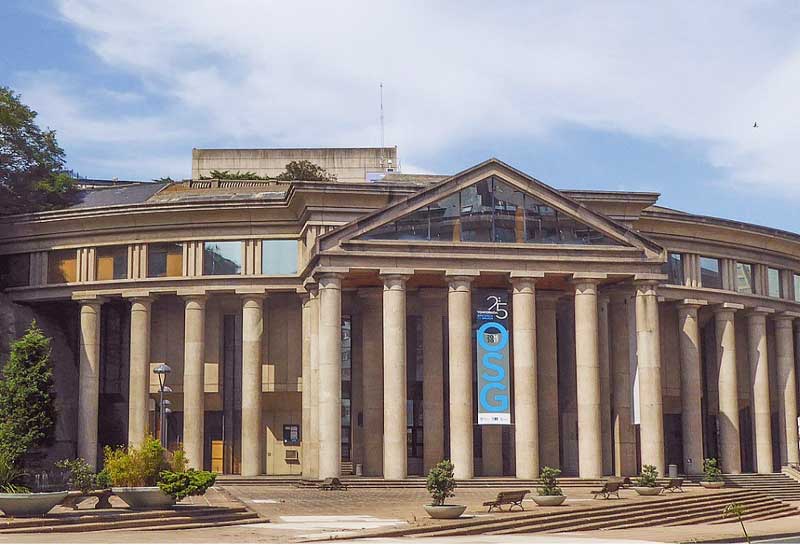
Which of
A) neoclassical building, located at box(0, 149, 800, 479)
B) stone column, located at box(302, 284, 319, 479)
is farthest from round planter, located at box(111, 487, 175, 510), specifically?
stone column, located at box(302, 284, 319, 479)

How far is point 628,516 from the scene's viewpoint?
128 ft

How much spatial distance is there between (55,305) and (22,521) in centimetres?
3538

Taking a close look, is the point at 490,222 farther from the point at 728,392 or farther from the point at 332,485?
the point at 728,392

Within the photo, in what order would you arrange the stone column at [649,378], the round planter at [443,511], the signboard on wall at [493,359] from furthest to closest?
the stone column at [649,378]
the signboard on wall at [493,359]
the round planter at [443,511]

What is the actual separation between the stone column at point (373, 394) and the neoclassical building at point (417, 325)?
10 cm

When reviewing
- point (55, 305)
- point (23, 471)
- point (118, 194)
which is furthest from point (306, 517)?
point (118, 194)

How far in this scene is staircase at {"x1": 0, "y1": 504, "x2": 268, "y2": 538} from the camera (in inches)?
1241

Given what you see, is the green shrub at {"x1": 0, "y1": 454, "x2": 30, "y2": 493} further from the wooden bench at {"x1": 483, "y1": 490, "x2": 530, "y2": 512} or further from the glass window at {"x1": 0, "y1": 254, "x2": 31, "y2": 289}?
the glass window at {"x1": 0, "y1": 254, "x2": 31, "y2": 289}

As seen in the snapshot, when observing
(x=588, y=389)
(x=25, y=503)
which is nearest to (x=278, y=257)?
(x=588, y=389)

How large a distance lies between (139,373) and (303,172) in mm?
27854

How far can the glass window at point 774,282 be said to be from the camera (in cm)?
6781

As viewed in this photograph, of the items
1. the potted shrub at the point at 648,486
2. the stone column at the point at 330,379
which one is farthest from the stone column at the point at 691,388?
the stone column at the point at 330,379

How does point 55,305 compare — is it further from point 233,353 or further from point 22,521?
point 22,521

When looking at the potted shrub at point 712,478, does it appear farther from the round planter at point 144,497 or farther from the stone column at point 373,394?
the round planter at point 144,497
